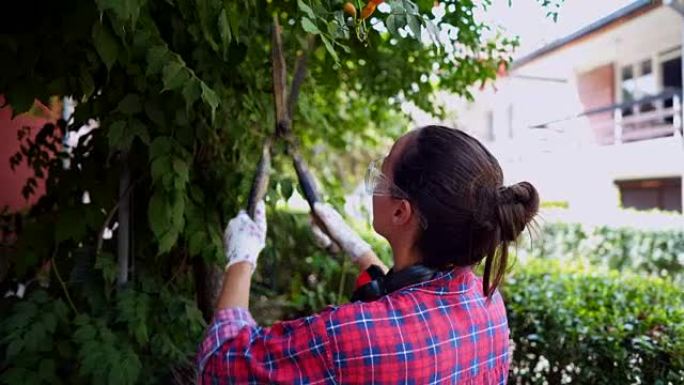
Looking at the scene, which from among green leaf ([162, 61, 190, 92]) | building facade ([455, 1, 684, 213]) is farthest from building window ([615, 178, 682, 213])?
green leaf ([162, 61, 190, 92])

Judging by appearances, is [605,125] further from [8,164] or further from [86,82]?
[86,82]

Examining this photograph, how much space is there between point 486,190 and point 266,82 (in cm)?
179

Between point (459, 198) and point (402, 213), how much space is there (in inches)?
5.8

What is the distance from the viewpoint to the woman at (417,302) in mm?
1203

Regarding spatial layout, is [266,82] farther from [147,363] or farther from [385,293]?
[385,293]

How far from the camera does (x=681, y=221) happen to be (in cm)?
821

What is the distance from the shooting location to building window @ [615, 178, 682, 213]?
39.2 ft

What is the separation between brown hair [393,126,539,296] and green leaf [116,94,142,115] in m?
1.15

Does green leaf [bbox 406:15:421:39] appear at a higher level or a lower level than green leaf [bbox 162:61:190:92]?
higher

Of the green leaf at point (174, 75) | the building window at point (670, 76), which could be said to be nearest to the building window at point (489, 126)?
the building window at point (670, 76)

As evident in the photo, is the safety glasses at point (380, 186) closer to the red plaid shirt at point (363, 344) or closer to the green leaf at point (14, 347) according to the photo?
the red plaid shirt at point (363, 344)

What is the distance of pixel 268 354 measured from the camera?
1.22 metres

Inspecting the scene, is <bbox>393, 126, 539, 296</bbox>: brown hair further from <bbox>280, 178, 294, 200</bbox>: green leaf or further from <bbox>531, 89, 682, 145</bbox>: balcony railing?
<bbox>531, 89, 682, 145</bbox>: balcony railing

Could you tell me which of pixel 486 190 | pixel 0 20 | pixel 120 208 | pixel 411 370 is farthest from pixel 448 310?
pixel 0 20
